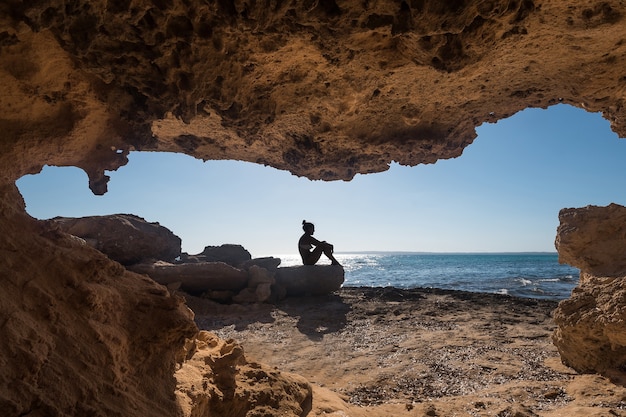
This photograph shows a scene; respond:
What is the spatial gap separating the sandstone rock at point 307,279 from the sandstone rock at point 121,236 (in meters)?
3.89

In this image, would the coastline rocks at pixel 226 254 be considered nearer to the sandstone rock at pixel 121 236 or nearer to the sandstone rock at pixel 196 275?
the sandstone rock at pixel 121 236

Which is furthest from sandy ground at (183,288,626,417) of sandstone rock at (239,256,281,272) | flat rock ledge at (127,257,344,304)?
sandstone rock at (239,256,281,272)

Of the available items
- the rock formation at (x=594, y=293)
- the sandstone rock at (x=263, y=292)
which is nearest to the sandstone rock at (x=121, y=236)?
the sandstone rock at (x=263, y=292)

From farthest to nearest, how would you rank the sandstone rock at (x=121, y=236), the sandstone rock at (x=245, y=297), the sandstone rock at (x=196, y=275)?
the sandstone rock at (x=121, y=236) < the sandstone rock at (x=245, y=297) < the sandstone rock at (x=196, y=275)

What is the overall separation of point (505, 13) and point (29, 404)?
118 inches

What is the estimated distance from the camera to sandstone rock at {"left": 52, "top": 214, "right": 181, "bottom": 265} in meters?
9.56

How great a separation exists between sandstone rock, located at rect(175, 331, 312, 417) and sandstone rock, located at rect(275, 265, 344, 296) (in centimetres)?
721

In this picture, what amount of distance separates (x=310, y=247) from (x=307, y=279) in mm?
1514

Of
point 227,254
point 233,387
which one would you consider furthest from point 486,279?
point 233,387

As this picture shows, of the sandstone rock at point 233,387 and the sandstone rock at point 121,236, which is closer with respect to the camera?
the sandstone rock at point 233,387

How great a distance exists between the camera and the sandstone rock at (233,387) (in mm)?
2326

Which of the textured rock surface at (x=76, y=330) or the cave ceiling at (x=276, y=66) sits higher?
the cave ceiling at (x=276, y=66)

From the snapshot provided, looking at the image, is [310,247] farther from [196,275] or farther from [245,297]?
[196,275]

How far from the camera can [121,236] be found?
9781 mm
